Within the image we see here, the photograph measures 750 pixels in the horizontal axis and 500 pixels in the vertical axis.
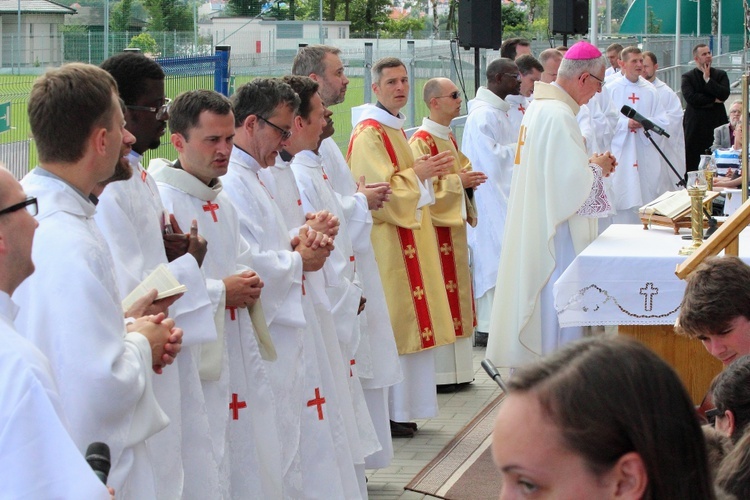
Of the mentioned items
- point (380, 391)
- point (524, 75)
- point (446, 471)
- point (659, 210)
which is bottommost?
point (446, 471)

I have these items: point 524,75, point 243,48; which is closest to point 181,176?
point 524,75

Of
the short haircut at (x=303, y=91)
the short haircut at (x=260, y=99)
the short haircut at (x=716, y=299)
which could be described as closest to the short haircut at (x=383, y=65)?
the short haircut at (x=303, y=91)

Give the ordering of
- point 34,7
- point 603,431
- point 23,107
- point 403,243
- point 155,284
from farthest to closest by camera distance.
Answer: point 34,7 < point 403,243 < point 23,107 < point 155,284 < point 603,431

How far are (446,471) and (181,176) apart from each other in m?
2.59

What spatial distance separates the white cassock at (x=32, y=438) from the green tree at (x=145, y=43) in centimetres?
844

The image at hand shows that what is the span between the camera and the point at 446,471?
6.08m

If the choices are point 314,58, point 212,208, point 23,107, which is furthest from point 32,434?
point 314,58

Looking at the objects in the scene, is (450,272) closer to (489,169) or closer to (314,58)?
(489,169)

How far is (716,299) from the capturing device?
355cm

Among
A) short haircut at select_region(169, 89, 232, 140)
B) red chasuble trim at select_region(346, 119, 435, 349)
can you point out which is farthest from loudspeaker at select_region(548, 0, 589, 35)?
short haircut at select_region(169, 89, 232, 140)

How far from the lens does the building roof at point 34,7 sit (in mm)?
10531

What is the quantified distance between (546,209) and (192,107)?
140 inches

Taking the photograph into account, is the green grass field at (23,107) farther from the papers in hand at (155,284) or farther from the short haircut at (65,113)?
the papers in hand at (155,284)

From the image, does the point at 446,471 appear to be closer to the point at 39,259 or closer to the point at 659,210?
the point at 659,210
